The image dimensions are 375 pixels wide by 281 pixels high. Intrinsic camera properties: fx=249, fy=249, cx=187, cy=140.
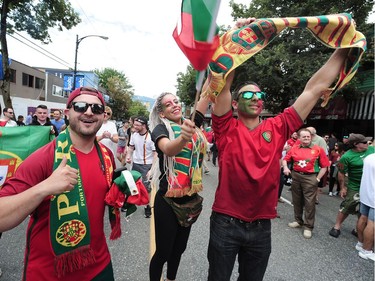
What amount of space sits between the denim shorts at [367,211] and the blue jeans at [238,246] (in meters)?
2.81

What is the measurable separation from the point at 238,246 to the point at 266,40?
1.63 m

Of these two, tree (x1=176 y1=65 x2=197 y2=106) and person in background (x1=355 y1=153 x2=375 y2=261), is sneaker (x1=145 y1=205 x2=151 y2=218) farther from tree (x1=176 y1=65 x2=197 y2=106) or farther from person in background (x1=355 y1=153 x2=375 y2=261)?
tree (x1=176 y1=65 x2=197 y2=106)

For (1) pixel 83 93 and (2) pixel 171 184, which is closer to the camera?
(1) pixel 83 93

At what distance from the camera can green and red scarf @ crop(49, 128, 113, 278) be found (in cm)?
147

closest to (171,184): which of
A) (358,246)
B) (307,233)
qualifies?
(307,233)

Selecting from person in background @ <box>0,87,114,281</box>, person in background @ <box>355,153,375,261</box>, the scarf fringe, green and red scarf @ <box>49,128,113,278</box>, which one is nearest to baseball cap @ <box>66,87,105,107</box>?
person in background @ <box>0,87,114,281</box>

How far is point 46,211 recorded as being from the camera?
1.52 m

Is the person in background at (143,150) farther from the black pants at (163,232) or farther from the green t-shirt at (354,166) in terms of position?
the green t-shirt at (354,166)

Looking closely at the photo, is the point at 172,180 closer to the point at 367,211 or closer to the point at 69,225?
the point at 69,225

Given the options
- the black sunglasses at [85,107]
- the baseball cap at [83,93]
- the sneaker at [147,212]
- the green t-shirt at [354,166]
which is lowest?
the sneaker at [147,212]

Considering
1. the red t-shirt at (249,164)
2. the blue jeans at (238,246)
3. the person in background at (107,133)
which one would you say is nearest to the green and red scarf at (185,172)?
the red t-shirt at (249,164)

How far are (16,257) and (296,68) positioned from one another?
42.9ft

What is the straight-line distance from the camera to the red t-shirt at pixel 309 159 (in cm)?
479

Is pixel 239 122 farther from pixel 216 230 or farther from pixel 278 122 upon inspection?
pixel 216 230
